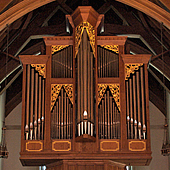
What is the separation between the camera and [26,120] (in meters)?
13.8

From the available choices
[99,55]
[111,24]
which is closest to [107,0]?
[111,24]

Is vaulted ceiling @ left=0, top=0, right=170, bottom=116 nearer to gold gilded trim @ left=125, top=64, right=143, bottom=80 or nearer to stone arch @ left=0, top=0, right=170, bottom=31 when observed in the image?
stone arch @ left=0, top=0, right=170, bottom=31

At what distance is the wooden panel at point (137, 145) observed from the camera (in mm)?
13414

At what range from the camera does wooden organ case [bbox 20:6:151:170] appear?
43.7 ft

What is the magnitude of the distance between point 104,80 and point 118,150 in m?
2.04

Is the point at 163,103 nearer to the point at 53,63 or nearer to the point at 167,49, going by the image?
the point at 167,49

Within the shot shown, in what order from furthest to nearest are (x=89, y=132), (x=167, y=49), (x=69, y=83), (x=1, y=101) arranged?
(x=1, y=101), (x=167, y=49), (x=69, y=83), (x=89, y=132)

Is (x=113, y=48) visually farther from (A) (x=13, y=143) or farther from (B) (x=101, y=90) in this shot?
(A) (x=13, y=143)

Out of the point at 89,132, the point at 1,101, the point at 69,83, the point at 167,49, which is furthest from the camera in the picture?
the point at 1,101

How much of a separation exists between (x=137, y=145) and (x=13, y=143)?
27.4ft

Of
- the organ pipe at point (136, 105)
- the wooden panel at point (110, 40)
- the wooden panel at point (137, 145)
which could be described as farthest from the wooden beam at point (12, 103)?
the wooden panel at point (137, 145)

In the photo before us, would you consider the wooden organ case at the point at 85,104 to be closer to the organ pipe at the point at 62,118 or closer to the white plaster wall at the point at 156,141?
the organ pipe at the point at 62,118

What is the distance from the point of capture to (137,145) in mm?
13453

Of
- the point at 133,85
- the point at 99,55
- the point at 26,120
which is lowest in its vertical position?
the point at 26,120
